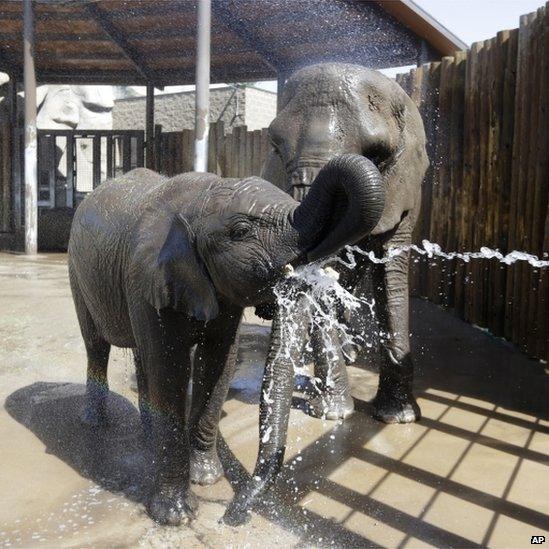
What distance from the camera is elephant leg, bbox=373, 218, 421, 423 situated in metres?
4.54

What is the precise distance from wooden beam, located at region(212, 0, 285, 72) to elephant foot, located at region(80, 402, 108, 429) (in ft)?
28.2

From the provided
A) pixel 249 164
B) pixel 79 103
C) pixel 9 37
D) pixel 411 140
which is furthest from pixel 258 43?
pixel 79 103

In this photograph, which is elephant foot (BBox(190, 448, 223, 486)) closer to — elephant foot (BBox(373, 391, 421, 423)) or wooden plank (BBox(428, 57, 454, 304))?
elephant foot (BBox(373, 391, 421, 423))

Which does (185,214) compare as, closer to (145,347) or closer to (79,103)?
(145,347)

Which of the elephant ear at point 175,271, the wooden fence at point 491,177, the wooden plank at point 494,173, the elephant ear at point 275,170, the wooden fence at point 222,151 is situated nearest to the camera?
the elephant ear at point 175,271

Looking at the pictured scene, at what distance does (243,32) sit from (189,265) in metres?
10.1

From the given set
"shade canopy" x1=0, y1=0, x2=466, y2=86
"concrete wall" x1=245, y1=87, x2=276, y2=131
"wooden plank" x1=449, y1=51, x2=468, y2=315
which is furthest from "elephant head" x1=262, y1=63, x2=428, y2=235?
"concrete wall" x1=245, y1=87, x2=276, y2=131

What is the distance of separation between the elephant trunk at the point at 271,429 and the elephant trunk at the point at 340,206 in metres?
0.60

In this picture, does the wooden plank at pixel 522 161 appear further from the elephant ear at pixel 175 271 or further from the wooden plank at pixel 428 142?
the elephant ear at pixel 175 271

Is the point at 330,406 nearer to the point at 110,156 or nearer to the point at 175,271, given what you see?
the point at 175,271

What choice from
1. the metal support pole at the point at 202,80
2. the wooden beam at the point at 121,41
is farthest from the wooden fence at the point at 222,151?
the metal support pole at the point at 202,80

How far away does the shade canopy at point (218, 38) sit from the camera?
9.86 meters

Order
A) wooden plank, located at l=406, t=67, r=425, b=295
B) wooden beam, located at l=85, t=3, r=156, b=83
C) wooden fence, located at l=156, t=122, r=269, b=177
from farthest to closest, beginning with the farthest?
wooden fence, located at l=156, t=122, r=269, b=177, wooden beam, located at l=85, t=3, r=156, b=83, wooden plank, located at l=406, t=67, r=425, b=295

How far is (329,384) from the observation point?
15.3 feet
